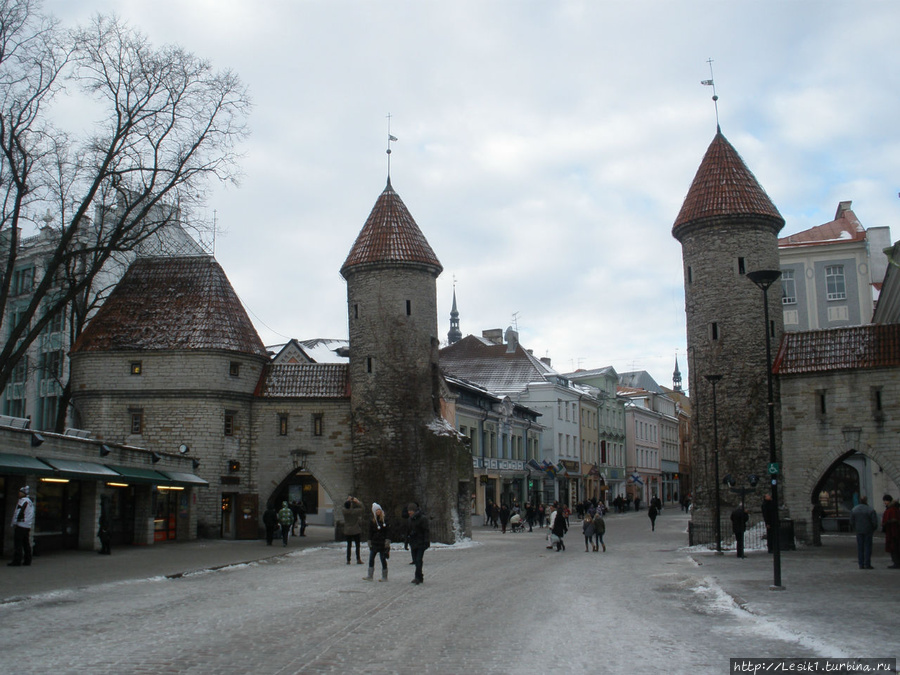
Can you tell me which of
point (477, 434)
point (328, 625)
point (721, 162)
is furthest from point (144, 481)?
point (477, 434)

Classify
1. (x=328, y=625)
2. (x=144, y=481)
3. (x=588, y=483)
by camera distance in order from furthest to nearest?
(x=588, y=483) → (x=144, y=481) → (x=328, y=625)

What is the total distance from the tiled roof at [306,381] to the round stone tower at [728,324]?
43.5 ft

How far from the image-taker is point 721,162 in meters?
34.6

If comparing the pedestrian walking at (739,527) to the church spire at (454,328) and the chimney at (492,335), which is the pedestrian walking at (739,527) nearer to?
the chimney at (492,335)

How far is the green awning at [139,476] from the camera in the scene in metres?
26.2

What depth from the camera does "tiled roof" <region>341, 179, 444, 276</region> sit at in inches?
1346

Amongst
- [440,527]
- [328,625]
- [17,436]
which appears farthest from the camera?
[440,527]

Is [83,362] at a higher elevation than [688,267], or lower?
lower

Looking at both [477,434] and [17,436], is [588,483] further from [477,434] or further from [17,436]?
[17,436]

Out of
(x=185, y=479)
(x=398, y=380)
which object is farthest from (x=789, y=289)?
(x=185, y=479)

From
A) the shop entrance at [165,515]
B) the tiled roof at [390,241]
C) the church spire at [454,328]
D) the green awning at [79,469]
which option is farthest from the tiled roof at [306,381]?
the church spire at [454,328]

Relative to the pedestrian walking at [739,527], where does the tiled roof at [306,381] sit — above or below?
above

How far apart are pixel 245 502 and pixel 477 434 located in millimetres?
20734

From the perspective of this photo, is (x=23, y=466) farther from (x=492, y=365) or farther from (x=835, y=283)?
(x=492, y=365)
